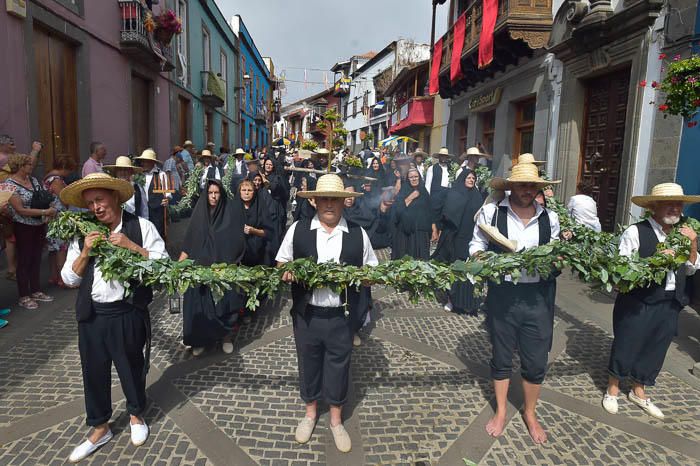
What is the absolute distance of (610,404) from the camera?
12.2 feet

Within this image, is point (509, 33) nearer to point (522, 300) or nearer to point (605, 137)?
point (605, 137)

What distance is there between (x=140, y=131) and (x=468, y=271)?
1335 cm

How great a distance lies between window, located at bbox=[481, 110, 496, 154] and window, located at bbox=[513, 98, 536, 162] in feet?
5.63

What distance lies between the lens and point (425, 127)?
2431cm

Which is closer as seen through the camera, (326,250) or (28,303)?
(326,250)

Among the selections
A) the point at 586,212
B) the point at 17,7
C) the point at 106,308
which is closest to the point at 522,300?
the point at 106,308

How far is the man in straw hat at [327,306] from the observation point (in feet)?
10.2

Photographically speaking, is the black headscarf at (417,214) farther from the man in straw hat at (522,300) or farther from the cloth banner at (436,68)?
the cloth banner at (436,68)

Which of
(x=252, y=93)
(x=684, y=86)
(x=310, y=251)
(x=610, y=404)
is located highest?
(x=252, y=93)

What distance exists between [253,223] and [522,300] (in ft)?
10.5

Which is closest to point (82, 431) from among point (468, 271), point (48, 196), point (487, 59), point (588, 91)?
point (468, 271)

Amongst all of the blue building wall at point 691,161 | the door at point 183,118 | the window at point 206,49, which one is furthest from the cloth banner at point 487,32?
the window at point 206,49

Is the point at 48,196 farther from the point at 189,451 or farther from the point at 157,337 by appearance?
the point at 189,451

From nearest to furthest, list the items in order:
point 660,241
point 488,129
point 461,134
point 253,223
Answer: point 660,241 → point 253,223 → point 488,129 → point 461,134
